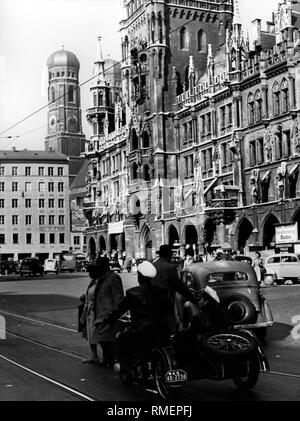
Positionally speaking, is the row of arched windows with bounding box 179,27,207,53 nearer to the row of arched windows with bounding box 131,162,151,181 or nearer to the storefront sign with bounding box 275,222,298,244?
the row of arched windows with bounding box 131,162,151,181

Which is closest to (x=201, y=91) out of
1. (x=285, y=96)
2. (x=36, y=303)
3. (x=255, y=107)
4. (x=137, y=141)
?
(x=255, y=107)

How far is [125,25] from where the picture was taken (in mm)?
68625

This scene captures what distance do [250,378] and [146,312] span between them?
1422 mm

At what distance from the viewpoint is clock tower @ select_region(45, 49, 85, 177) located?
129 metres

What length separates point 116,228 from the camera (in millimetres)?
71438

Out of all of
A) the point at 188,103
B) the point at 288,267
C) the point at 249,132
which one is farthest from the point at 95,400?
the point at 188,103

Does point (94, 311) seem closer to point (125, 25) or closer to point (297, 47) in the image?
point (297, 47)

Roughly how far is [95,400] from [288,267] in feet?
89.2

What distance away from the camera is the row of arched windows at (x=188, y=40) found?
65.1 m

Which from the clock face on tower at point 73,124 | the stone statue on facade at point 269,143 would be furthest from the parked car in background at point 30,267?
the clock face on tower at point 73,124

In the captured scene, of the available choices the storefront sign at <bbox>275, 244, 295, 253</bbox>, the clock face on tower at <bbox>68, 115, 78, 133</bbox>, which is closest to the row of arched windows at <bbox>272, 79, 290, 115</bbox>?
the storefront sign at <bbox>275, 244, 295, 253</bbox>

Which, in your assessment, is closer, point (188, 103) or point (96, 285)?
point (96, 285)
